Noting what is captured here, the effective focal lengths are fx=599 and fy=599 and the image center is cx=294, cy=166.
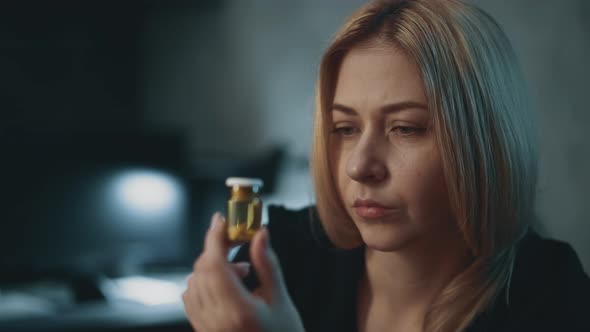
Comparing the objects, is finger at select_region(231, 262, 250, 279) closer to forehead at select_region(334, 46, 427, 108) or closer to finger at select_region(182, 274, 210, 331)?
finger at select_region(182, 274, 210, 331)

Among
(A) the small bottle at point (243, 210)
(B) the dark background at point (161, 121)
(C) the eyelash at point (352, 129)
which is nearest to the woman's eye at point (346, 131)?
(C) the eyelash at point (352, 129)

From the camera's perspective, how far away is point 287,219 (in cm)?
99

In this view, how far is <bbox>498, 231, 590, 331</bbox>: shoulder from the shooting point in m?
0.75

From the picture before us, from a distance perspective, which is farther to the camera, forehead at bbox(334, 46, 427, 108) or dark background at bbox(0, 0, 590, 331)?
dark background at bbox(0, 0, 590, 331)

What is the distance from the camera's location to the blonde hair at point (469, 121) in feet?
2.32

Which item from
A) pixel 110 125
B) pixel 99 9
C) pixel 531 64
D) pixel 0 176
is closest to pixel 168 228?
pixel 110 125

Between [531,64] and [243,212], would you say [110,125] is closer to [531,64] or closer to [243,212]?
[531,64]

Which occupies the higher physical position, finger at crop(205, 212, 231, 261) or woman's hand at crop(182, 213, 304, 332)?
finger at crop(205, 212, 231, 261)

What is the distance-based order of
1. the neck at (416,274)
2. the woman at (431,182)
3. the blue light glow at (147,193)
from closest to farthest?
the woman at (431,182) < the neck at (416,274) < the blue light glow at (147,193)

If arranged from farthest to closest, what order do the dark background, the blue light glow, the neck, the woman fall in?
the blue light glow
the dark background
the neck
the woman

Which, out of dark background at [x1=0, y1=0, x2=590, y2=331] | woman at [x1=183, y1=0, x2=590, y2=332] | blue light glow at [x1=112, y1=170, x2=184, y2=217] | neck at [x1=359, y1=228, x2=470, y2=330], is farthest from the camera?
blue light glow at [x1=112, y1=170, x2=184, y2=217]

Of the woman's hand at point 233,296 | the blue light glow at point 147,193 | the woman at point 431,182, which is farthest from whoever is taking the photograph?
the blue light glow at point 147,193

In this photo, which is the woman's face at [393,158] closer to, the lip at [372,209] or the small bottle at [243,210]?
the lip at [372,209]

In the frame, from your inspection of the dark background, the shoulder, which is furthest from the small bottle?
the dark background
